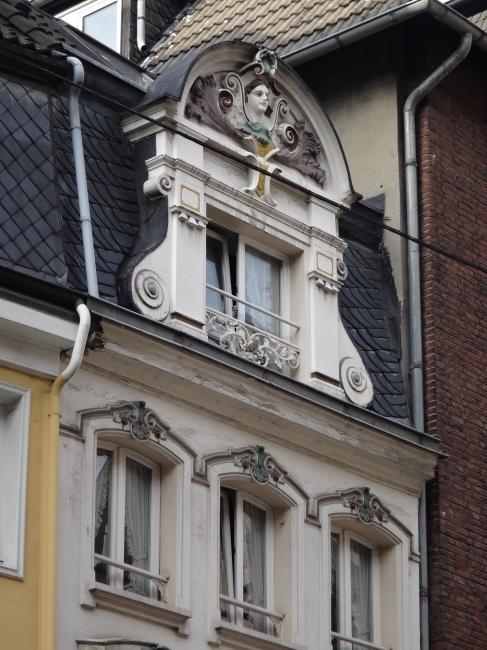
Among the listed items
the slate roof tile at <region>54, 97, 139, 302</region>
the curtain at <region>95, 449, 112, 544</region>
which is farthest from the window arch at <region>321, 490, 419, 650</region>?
the slate roof tile at <region>54, 97, 139, 302</region>

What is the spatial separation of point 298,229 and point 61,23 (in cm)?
340

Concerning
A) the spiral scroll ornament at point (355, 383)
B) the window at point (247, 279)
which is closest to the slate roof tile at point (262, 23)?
the window at point (247, 279)

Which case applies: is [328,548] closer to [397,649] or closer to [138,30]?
[397,649]

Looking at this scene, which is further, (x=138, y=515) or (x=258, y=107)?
(x=258, y=107)

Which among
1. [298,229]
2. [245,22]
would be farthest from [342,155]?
[245,22]

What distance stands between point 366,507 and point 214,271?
9.37 feet

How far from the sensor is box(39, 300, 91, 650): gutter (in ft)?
43.9

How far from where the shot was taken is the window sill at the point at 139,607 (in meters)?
14.2

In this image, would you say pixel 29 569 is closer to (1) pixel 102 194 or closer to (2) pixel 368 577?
(1) pixel 102 194

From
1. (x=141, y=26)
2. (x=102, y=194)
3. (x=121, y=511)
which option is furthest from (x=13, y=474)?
(x=141, y=26)

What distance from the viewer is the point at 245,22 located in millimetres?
21531

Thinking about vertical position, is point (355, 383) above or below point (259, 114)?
below

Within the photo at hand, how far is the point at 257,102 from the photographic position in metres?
17.9

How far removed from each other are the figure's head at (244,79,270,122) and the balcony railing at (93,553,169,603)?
209 inches
